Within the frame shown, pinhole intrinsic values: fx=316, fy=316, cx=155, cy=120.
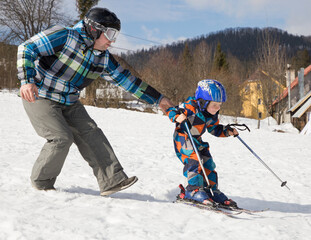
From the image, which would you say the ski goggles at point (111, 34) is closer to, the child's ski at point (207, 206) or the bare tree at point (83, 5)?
the child's ski at point (207, 206)

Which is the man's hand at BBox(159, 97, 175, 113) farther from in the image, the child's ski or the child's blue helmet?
the child's ski

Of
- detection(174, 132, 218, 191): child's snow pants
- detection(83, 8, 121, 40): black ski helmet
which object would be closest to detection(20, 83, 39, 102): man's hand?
detection(83, 8, 121, 40): black ski helmet

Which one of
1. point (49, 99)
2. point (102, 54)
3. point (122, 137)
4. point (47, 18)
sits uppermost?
point (47, 18)

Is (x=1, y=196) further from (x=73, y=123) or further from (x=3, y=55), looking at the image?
(x=3, y=55)

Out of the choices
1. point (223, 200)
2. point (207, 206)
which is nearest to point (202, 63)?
point (223, 200)

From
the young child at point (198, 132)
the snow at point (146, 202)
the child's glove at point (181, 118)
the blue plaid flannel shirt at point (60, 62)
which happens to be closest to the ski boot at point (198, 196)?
the young child at point (198, 132)

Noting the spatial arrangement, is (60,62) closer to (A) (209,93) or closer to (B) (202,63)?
(A) (209,93)

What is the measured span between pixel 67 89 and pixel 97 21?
68 cm

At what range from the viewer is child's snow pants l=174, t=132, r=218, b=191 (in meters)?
3.21

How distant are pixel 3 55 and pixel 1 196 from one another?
121ft

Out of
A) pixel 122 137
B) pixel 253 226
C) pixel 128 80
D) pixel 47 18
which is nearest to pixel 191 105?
pixel 128 80

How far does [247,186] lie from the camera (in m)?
4.53

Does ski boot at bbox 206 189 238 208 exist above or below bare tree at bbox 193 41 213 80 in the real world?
below

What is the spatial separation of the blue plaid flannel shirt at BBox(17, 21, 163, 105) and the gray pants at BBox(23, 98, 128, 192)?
13cm
